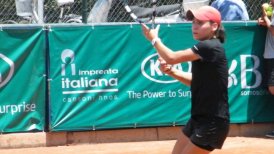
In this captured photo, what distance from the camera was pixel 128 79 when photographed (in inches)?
365

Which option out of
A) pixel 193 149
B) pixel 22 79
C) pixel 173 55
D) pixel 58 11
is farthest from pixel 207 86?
pixel 58 11

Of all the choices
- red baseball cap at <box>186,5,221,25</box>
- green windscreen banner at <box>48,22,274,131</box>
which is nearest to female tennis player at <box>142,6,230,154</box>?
red baseball cap at <box>186,5,221,25</box>

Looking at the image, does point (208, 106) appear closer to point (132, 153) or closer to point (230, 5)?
point (132, 153)

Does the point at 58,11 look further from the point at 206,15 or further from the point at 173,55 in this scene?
the point at 173,55

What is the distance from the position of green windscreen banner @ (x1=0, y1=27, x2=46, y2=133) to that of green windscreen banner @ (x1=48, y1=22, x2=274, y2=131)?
0.16m

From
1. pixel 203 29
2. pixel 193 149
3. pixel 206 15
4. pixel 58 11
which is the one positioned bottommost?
pixel 193 149

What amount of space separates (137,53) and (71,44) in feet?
3.10

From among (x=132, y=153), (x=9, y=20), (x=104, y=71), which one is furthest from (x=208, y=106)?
(x=9, y=20)

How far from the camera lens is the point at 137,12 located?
10.6 meters

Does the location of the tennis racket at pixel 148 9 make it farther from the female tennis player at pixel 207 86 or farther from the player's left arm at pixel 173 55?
the player's left arm at pixel 173 55

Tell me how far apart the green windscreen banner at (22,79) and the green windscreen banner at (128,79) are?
163mm

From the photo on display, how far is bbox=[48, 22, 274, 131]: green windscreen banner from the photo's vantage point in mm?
9047

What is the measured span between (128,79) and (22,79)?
1465 millimetres

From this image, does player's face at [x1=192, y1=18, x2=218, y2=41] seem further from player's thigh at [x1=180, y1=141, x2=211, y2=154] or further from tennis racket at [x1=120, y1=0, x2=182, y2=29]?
tennis racket at [x1=120, y1=0, x2=182, y2=29]
